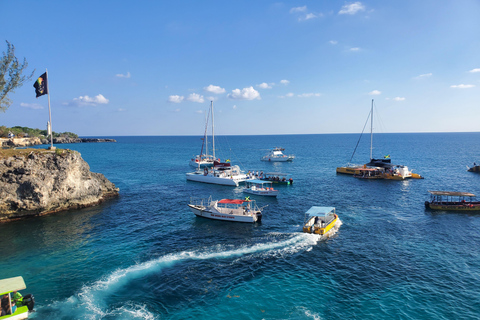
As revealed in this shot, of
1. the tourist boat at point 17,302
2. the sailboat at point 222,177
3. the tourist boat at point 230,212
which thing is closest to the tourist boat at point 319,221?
the tourist boat at point 230,212

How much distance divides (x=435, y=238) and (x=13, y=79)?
2878 inches

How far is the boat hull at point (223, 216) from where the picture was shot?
41750 millimetres

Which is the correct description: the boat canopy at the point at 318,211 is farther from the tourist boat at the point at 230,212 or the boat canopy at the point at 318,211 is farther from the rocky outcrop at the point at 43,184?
the rocky outcrop at the point at 43,184

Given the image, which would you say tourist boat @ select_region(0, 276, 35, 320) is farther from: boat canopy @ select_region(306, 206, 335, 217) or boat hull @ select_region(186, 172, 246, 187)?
boat hull @ select_region(186, 172, 246, 187)

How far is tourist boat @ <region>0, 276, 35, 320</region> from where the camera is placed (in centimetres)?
1933

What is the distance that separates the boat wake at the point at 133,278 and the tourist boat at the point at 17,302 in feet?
3.04

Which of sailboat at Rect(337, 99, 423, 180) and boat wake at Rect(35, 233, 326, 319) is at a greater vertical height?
sailboat at Rect(337, 99, 423, 180)

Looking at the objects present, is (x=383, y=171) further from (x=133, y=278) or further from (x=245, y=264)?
(x=133, y=278)

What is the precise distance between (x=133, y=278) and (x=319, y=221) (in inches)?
996

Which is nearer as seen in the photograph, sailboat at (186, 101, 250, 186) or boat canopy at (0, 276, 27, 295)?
boat canopy at (0, 276, 27, 295)

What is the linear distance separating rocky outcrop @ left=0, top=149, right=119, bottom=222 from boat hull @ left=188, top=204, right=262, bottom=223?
2237 centimetres

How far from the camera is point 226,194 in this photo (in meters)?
62.1

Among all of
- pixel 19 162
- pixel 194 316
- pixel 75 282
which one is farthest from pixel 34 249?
pixel 194 316

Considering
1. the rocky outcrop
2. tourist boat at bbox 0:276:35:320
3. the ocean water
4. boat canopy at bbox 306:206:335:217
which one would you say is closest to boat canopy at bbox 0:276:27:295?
tourist boat at bbox 0:276:35:320
